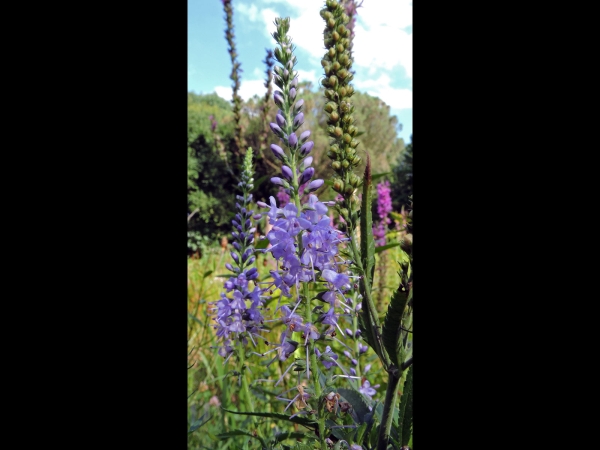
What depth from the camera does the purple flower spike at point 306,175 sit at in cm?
119

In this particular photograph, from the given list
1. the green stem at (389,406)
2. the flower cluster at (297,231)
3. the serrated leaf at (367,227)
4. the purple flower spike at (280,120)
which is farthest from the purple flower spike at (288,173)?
the green stem at (389,406)

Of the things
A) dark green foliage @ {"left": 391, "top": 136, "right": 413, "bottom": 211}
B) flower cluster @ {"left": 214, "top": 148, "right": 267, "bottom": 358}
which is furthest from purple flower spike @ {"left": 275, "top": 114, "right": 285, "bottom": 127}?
dark green foliage @ {"left": 391, "top": 136, "right": 413, "bottom": 211}

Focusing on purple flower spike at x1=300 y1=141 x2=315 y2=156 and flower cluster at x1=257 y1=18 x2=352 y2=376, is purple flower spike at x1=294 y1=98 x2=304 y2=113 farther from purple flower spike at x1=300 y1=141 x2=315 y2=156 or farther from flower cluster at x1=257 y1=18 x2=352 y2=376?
purple flower spike at x1=300 y1=141 x2=315 y2=156

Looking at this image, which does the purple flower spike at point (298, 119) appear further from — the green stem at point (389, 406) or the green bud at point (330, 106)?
the green stem at point (389, 406)

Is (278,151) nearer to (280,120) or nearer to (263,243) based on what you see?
(280,120)

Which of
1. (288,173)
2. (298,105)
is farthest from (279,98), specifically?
(288,173)

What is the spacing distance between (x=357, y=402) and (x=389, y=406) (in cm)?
23

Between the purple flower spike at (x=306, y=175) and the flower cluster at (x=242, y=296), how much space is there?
0.56 m

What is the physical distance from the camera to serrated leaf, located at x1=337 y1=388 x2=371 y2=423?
1303 mm

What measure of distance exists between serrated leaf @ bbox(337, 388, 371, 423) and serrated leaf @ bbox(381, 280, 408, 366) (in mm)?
353

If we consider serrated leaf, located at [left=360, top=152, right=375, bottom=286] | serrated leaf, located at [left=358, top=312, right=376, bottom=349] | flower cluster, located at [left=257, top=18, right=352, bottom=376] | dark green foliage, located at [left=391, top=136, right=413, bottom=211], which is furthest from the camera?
dark green foliage, located at [left=391, top=136, right=413, bottom=211]
